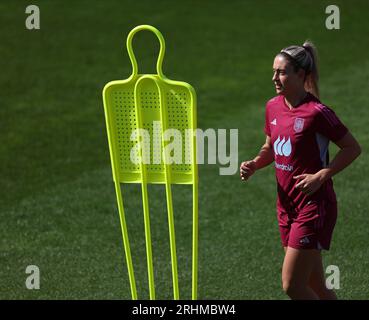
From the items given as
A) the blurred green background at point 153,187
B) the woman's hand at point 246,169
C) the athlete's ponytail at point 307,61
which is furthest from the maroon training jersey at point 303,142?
the blurred green background at point 153,187

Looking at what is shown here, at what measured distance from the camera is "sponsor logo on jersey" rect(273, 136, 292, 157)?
A: 6230mm

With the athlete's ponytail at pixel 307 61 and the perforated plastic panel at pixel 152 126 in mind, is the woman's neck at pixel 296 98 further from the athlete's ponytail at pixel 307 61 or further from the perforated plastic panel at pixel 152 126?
the perforated plastic panel at pixel 152 126

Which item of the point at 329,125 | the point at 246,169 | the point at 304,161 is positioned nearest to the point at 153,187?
the point at 246,169

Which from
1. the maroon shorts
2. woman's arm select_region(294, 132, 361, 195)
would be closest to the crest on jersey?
woman's arm select_region(294, 132, 361, 195)

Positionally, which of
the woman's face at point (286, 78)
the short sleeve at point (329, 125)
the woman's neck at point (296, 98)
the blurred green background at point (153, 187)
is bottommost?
the blurred green background at point (153, 187)

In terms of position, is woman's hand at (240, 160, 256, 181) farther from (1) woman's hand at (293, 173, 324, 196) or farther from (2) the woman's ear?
→ (2) the woman's ear

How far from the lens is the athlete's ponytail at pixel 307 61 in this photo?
6.27 metres

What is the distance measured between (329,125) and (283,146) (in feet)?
1.12

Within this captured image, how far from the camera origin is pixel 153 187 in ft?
34.4

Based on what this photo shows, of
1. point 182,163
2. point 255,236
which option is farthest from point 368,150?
point 182,163

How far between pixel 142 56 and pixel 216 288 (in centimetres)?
778

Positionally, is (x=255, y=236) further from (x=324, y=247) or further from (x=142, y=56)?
(x=142, y=56)

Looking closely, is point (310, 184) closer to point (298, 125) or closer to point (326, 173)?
point (326, 173)

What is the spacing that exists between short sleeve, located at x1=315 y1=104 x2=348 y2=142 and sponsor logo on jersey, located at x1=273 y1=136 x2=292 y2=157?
0.22m
